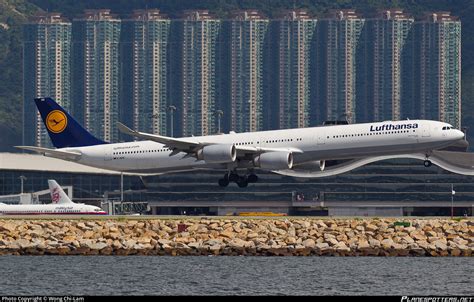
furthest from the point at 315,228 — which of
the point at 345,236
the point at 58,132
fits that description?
the point at 58,132

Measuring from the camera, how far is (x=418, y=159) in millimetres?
194250

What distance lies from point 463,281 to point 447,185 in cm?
11073

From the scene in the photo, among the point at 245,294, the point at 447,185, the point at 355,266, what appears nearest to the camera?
the point at 245,294

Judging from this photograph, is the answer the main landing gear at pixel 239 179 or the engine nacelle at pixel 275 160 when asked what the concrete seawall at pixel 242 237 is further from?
the main landing gear at pixel 239 179

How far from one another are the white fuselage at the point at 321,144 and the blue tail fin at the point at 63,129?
4368 mm

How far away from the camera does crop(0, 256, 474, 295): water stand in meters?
78.8

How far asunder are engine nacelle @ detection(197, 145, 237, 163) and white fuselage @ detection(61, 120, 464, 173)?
1.14 m

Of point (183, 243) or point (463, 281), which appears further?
point (183, 243)

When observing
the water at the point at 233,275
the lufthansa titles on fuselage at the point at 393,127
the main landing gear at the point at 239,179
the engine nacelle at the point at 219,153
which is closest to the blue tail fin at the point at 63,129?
the engine nacelle at the point at 219,153

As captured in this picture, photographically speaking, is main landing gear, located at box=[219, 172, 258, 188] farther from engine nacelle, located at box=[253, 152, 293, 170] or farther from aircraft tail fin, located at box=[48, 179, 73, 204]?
aircraft tail fin, located at box=[48, 179, 73, 204]

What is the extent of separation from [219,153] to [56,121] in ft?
62.7

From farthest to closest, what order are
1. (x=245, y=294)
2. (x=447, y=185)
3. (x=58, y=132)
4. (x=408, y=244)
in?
(x=447, y=185) → (x=58, y=132) → (x=408, y=244) → (x=245, y=294)

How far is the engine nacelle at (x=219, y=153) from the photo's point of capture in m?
114

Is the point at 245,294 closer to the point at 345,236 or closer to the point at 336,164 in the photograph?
the point at 345,236
